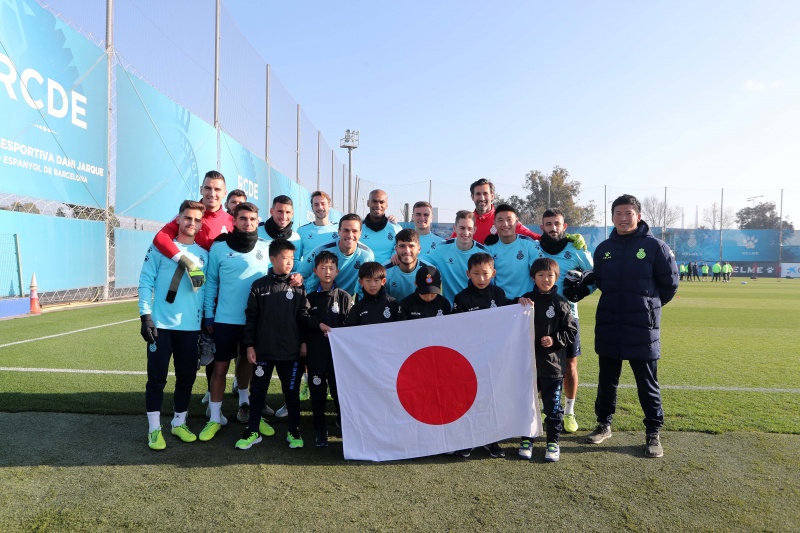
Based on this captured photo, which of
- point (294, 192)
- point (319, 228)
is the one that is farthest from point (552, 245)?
point (294, 192)

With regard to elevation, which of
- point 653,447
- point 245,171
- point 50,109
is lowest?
point 653,447

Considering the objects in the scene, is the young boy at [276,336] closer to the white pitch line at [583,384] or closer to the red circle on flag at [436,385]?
the red circle on flag at [436,385]

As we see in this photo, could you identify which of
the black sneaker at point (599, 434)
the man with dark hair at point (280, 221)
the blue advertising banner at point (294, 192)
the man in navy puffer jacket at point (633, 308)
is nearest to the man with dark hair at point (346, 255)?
the man with dark hair at point (280, 221)

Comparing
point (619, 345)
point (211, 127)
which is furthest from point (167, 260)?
point (211, 127)

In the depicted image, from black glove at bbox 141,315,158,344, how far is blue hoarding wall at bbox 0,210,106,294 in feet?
31.3

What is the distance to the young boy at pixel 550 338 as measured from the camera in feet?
12.3

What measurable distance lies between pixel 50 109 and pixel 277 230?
10166mm

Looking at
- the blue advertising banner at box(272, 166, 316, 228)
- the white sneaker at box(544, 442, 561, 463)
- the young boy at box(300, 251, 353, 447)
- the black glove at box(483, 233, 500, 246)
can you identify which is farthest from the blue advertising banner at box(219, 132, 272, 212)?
the white sneaker at box(544, 442, 561, 463)

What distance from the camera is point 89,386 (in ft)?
17.3

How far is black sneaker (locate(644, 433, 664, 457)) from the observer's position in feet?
12.0

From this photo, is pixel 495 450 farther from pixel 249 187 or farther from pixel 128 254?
pixel 249 187

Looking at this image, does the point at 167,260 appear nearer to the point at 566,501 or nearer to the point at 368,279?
the point at 368,279

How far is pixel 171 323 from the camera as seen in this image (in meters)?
3.90

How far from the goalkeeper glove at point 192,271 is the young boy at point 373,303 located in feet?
3.99
